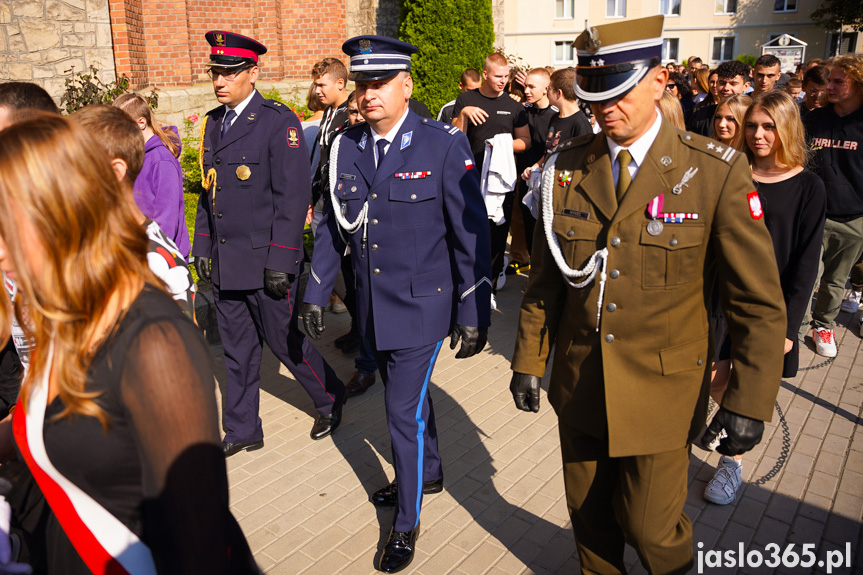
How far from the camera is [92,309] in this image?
1490 mm

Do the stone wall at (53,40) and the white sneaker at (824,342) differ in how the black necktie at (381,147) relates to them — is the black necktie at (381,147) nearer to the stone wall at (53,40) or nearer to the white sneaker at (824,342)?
the white sneaker at (824,342)

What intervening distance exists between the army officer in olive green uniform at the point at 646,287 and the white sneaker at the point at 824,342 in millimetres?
3850

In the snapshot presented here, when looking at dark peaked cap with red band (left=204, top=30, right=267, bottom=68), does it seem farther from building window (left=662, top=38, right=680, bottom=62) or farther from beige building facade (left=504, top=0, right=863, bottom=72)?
building window (left=662, top=38, right=680, bottom=62)

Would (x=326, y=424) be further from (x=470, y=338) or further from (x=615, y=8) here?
(x=615, y=8)

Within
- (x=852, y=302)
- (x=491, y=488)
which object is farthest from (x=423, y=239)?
(x=852, y=302)

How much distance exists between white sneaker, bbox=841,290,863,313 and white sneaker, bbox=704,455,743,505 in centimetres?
388

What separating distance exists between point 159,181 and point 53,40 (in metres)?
7.31

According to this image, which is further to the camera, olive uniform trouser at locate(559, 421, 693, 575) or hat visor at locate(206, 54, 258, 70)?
hat visor at locate(206, 54, 258, 70)

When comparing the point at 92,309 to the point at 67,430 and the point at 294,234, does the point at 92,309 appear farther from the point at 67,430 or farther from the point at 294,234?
→ the point at 294,234

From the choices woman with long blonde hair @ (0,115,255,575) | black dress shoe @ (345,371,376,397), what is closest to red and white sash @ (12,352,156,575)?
woman with long blonde hair @ (0,115,255,575)

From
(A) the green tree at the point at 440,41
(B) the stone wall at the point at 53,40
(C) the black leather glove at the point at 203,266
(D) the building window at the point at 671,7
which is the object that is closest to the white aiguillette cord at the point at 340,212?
(C) the black leather glove at the point at 203,266

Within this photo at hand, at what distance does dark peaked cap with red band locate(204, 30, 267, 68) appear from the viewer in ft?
13.5

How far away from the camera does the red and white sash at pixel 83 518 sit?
151cm

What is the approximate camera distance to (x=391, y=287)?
3.36 meters
